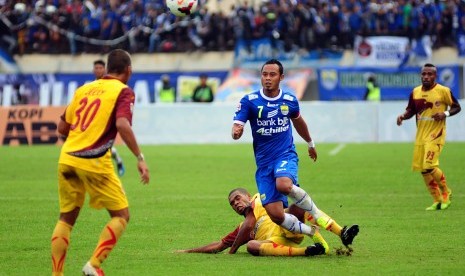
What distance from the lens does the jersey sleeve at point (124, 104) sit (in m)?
9.47

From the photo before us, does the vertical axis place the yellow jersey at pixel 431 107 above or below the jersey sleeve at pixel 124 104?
below

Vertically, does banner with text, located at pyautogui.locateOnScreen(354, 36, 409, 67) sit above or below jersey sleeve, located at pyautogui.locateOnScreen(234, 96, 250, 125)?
below

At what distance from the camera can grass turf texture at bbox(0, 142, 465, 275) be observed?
10.9 metres

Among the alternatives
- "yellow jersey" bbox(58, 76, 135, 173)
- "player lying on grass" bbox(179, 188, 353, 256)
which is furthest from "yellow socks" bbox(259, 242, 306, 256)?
"yellow jersey" bbox(58, 76, 135, 173)

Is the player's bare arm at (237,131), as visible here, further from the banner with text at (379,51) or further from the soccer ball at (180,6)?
the banner with text at (379,51)

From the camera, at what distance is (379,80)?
38719 millimetres

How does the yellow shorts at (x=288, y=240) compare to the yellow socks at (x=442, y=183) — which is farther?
the yellow socks at (x=442, y=183)

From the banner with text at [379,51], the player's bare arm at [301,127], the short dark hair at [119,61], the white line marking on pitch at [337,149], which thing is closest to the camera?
the short dark hair at [119,61]

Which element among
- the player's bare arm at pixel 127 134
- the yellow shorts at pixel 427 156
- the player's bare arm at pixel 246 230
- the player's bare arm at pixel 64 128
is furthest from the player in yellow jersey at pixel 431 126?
the player's bare arm at pixel 127 134

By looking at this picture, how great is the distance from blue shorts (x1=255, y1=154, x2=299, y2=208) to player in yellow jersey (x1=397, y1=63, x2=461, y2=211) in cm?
563

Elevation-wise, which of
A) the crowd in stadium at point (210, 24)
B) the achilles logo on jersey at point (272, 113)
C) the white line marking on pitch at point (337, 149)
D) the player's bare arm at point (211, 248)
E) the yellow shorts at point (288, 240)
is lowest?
the white line marking on pitch at point (337, 149)

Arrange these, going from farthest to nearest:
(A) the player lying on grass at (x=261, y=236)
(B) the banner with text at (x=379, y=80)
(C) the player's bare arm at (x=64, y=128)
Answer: (B) the banner with text at (x=379, y=80) < (A) the player lying on grass at (x=261, y=236) < (C) the player's bare arm at (x=64, y=128)

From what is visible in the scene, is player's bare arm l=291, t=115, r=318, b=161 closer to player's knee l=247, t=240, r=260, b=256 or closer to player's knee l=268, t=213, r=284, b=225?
player's knee l=268, t=213, r=284, b=225

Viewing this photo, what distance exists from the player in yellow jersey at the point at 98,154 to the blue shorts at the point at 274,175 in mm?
2343
